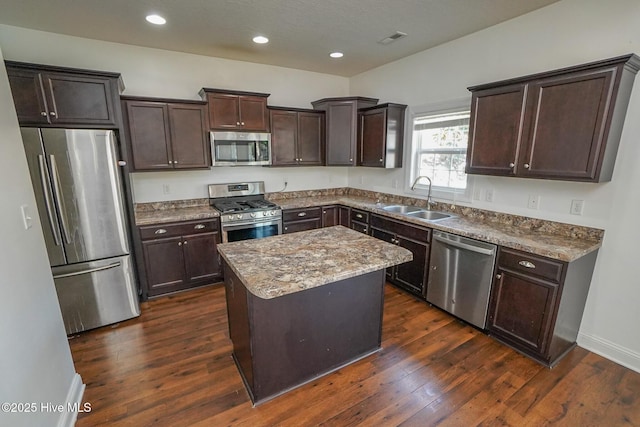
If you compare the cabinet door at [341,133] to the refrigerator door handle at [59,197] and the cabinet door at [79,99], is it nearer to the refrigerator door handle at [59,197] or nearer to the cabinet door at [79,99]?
the cabinet door at [79,99]

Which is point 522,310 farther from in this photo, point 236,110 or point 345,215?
point 236,110

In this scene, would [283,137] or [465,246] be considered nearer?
[465,246]

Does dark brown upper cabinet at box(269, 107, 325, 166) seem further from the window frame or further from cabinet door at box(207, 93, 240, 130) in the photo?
the window frame

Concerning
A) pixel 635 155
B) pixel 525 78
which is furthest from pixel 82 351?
pixel 635 155

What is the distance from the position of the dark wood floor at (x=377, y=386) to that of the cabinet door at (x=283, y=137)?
2343 mm

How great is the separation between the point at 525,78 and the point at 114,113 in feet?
11.7

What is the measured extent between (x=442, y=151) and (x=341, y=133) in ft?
4.69

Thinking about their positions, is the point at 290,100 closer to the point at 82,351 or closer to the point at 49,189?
the point at 49,189

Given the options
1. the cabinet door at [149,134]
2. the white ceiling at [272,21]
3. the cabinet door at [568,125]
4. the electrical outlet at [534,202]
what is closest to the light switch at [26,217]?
the cabinet door at [149,134]

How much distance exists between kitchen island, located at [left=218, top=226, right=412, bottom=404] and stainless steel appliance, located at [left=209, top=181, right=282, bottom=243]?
4.36 ft

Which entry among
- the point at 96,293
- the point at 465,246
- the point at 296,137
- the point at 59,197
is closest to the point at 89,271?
the point at 96,293

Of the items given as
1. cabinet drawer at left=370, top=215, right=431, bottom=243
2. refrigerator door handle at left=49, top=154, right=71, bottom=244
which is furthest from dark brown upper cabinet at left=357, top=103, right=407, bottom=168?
refrigerator door handle at left=49, top=154, right=71, bottom=244

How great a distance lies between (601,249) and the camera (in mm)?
2299

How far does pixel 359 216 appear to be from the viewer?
3998 millimetres
